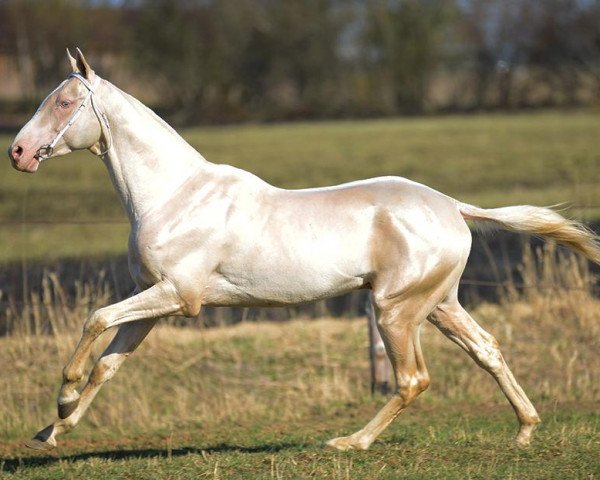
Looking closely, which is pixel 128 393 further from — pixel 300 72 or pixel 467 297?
pixel 300 72

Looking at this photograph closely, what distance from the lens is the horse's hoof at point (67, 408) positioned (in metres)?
6.12

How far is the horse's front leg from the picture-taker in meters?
5.96

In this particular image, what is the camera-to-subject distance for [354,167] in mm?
24156

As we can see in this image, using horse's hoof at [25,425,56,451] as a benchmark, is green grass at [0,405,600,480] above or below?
below

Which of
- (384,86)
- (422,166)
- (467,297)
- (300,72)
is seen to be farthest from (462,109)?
(467,297)

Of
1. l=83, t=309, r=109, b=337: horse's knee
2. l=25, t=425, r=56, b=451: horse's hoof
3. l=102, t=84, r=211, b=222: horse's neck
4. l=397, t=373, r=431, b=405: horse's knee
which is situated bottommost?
l=25, t=425, r=56, b=451: horse's hoof

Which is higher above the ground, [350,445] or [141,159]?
[141,159]

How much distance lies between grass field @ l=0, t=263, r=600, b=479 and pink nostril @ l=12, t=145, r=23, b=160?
68.3 inches

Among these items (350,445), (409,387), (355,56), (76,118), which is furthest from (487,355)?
(355,56)

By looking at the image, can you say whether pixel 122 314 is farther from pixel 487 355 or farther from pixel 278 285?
pixel 487 355

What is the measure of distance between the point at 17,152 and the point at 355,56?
4420 cm

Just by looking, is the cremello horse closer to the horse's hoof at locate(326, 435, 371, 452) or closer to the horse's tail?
the horse's hoof at locate(326, 435, 371, 452)

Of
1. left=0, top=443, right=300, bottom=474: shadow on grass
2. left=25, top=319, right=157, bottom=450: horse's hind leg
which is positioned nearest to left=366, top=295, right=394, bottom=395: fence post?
left=0, top=443, right=300, bottom=474: shadow on grass

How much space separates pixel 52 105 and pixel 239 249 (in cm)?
130
